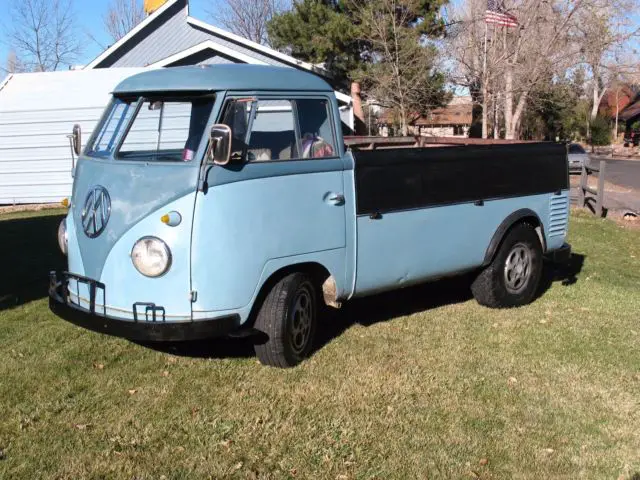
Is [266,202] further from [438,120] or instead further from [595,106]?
[595,106]

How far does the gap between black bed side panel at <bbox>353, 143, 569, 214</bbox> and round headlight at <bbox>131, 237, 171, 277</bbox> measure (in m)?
1.64

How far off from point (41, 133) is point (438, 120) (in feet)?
59.4

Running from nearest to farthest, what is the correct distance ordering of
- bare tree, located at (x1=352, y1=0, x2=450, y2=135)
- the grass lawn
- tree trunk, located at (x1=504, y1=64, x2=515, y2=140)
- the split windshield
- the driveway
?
the grass lawn, the split windshield, tree trunk, located at (x1=504, y1=64, x2=515, y2=140), bare tree, located at (x1=352, y1=0, x2=450, y2=135), the driveway

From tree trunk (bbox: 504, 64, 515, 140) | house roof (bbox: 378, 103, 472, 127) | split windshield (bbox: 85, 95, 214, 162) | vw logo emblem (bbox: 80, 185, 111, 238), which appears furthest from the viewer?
house roof (bbox: 378, 103, 472, 127)

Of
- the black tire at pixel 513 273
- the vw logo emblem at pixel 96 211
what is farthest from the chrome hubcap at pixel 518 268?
the vw logo emblem at pixel 96 211

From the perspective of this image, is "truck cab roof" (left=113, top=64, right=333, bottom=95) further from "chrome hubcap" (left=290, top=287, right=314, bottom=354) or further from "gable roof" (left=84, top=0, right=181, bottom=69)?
"gable roof" (left=84, top=0, right=181, bottom=69)

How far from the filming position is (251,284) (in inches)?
185

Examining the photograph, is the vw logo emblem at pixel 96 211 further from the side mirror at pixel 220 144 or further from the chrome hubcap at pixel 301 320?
the chrome hubcap at pixel 301 320

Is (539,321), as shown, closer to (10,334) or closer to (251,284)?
(251,284)

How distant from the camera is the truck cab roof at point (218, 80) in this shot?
15.8 ft

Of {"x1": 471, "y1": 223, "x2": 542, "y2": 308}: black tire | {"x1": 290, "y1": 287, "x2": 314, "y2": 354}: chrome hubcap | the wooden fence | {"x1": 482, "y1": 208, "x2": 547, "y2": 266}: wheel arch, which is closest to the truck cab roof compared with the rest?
{"x1": 290, "y1": 287, "x2": 314, "y2": 354}: chrome hubcap

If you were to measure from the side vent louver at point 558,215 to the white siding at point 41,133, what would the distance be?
13769 mm

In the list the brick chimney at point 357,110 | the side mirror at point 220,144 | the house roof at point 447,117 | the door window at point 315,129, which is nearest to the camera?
the side mirror at point 220,144

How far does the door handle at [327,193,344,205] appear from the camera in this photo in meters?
5.16
